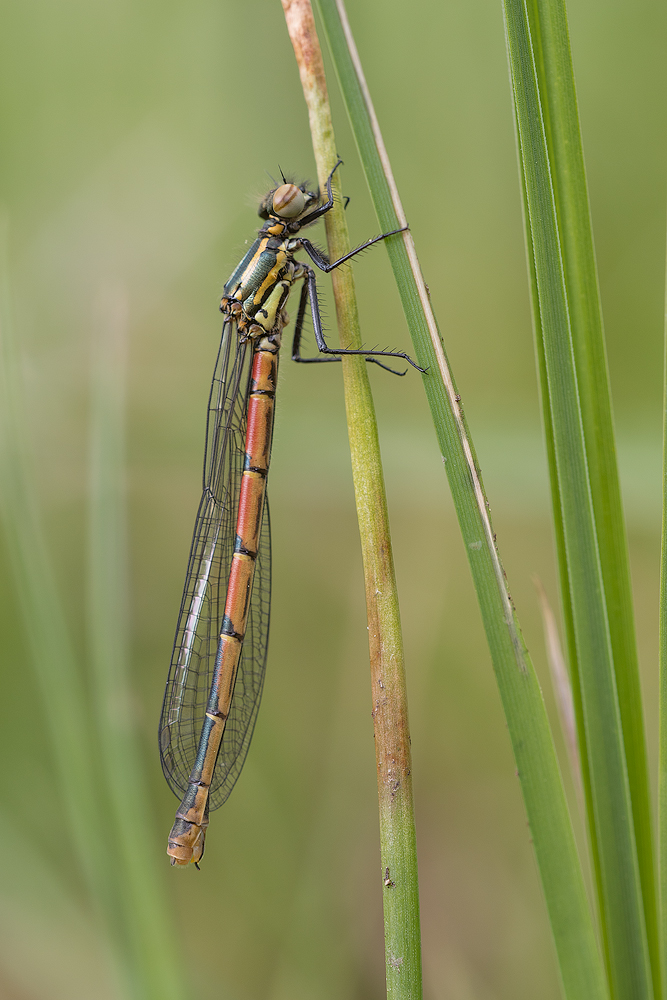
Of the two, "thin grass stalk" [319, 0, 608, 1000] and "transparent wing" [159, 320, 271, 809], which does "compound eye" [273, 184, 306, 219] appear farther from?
"thin grass stalk" [319, 0, 608, 1000]

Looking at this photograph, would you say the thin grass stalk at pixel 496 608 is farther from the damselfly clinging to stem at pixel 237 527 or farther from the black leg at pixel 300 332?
the black leg at pixel 300 332

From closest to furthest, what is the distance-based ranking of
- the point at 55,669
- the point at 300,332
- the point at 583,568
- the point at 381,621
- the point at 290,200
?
the point at 583,568, the point at 381,621, the point at 55,669, the point at 290,200, the point at 300,332

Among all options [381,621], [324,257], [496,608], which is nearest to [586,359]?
[496,608]

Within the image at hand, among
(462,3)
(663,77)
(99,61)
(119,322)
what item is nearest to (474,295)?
(663,77)

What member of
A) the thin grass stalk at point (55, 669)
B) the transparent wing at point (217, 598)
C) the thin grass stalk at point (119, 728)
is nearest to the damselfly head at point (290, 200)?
the transparent wing at point (217, 598)

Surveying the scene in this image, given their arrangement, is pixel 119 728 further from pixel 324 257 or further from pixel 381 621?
pixel 324 257

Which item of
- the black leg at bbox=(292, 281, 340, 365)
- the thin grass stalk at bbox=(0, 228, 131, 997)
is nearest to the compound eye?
the black leg at bbox=(292, 281, 340, 365)
